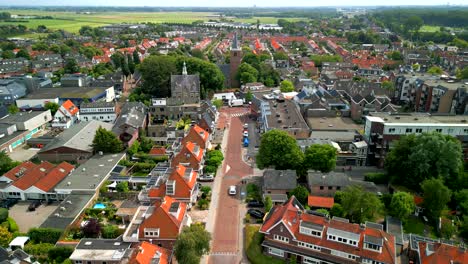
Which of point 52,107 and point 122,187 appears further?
point 52,107

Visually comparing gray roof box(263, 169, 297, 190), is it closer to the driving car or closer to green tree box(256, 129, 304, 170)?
the driving car

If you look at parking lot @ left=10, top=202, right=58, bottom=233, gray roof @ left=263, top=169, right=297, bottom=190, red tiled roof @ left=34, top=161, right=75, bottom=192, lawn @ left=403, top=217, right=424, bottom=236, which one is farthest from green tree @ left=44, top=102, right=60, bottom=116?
lawn @ left=403, top=217, right=424, bottom=236

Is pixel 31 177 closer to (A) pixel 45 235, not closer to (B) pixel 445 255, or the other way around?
(A) pixel 45 235

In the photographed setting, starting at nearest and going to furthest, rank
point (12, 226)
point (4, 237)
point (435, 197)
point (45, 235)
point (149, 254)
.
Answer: point (149, 254)
point (4, 237)
point (45, 235)
point (12, 226)
point (435, 197)

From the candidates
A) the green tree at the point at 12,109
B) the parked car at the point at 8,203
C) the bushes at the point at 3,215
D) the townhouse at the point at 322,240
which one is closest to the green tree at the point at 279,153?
A: the townhouse at the point at 322,240

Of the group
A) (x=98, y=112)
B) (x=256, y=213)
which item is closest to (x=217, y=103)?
(x=98, y=112)
